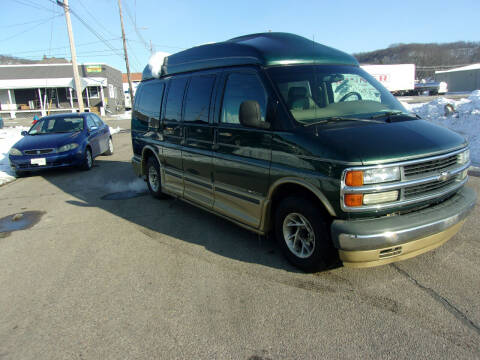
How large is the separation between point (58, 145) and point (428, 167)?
941cm

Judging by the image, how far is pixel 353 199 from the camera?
10.6 ft

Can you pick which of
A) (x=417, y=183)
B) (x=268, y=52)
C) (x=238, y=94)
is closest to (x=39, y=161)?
(x=238, y=94)

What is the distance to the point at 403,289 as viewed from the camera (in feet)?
11.4

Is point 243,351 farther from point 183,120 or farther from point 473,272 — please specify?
point 183,120

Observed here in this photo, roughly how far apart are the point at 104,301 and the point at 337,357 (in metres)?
2.24

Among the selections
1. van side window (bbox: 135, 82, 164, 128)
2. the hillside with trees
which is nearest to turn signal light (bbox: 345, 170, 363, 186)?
van side window (bbox: 135, 82, 164, 128)

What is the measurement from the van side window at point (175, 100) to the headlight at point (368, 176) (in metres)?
3.25

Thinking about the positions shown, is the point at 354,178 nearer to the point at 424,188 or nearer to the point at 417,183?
the point at 417,183

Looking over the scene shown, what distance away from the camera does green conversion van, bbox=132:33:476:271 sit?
324cm

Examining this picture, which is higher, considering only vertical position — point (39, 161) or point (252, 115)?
point (252, 115)

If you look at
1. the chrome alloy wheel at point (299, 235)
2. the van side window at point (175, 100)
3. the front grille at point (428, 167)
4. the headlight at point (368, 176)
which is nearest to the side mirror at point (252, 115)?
the chrome alloy wheel at point (299, 235)

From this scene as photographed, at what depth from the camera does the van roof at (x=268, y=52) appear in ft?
13.8

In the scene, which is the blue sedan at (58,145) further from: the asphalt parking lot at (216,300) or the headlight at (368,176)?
the headlight at (368,176)

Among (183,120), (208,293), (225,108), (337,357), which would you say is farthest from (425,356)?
(183,120)
